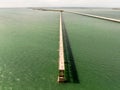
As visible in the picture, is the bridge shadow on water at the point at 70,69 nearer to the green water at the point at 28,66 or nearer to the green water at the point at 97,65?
the green water at the point at 97,65

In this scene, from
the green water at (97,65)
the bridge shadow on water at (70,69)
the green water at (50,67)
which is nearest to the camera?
the green water at (50,67)

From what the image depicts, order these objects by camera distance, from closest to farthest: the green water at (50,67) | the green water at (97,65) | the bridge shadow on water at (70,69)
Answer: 1. the green water at (50,67)
2. the green water at (97,65)
3. the bridge shadow on water at (70,69)

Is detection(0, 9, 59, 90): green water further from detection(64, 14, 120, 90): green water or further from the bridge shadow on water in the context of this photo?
detection(64, 14, 120, 90): green water

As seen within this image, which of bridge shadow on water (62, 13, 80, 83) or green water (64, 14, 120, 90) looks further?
bridge shadow on water (62, 13, 80, 83)

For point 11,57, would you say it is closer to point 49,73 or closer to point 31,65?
point 31,65

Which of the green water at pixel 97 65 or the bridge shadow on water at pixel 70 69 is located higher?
the bridge shadow on water at pixel 70 69

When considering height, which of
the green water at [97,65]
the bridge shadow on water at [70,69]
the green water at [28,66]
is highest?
the green water at [28,66]

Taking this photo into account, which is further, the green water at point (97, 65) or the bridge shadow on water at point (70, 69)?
the bridge shadow on water at point (70, 69)

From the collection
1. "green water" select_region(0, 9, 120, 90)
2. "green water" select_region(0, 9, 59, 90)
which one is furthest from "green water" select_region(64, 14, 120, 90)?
"green water" select_region(0, 9, 59, 90)

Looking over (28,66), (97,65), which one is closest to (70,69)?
(97,65)

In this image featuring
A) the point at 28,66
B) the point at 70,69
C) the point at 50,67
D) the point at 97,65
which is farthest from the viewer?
the point at 97,65

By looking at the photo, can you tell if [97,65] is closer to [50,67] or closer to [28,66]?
[50,67]

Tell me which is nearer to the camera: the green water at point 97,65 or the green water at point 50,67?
the green water at point 50,67

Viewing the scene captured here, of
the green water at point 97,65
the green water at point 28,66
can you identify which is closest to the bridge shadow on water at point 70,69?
the green water at point 97,65
